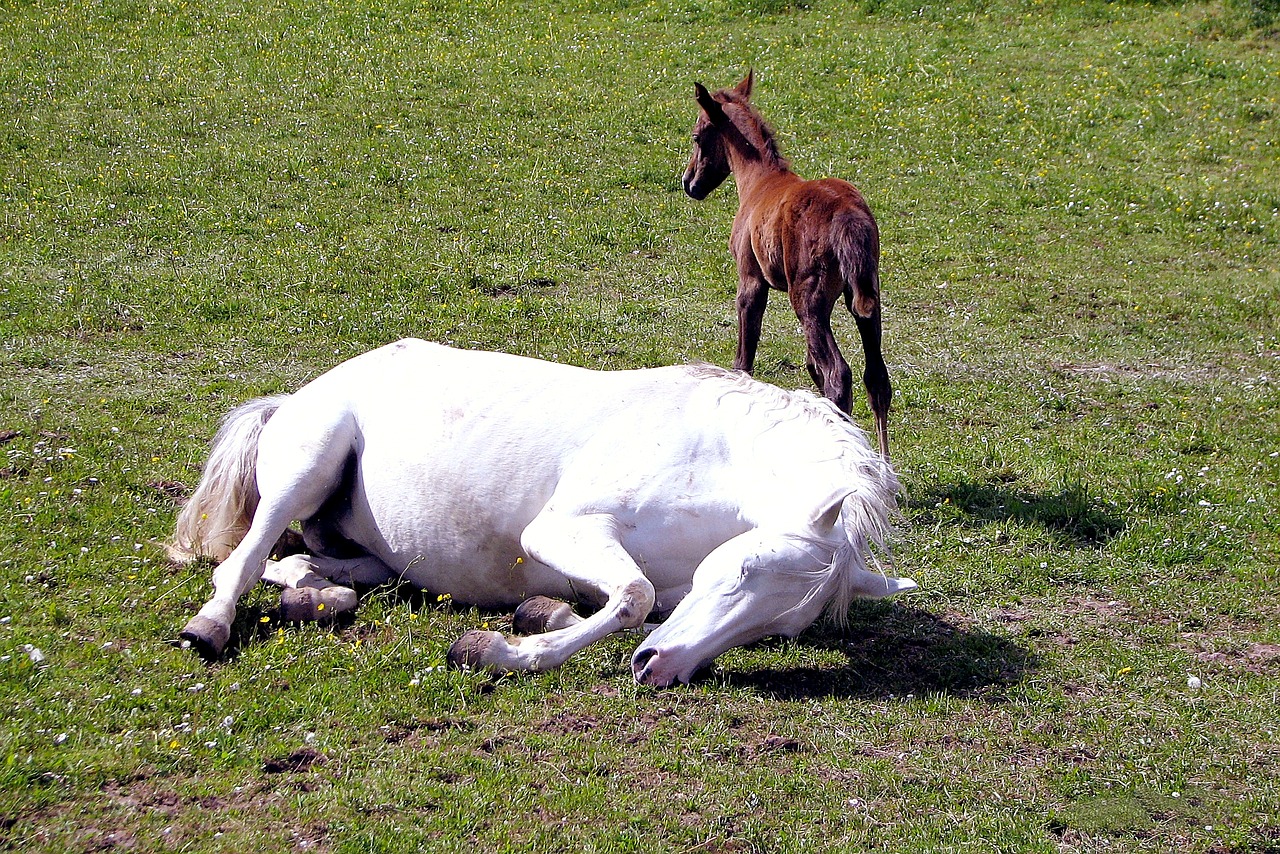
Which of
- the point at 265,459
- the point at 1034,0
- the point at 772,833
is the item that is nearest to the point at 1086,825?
the point at 772,833

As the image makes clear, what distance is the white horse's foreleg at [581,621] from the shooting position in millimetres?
3994

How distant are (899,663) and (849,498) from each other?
664mm

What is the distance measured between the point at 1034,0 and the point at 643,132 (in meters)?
8.03

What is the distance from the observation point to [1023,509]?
602 centimetres

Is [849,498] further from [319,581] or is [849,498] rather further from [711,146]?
[711,146]

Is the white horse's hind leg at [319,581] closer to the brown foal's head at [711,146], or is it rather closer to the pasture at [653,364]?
the pasture at [653,364]

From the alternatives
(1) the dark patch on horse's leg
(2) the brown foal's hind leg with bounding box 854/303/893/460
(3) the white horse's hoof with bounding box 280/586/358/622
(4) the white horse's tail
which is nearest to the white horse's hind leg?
(3) the white horse's hoof with bounding box 280/586/358/622

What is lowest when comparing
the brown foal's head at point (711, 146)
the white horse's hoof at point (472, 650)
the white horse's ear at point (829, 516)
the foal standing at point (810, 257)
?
the white horse's hoof at point (472, 650)

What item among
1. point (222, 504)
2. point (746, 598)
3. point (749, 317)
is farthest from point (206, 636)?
point (749, 317)

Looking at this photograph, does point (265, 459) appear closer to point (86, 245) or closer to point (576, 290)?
point (576, 290)

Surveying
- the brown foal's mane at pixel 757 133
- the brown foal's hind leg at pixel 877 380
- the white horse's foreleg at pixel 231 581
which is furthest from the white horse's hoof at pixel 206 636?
the brown foal's mane at pixel 757 133

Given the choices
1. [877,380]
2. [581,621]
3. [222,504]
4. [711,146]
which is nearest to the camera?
[581,621]

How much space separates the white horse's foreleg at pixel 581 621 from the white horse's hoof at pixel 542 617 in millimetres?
42

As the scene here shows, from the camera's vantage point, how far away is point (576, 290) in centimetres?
977
